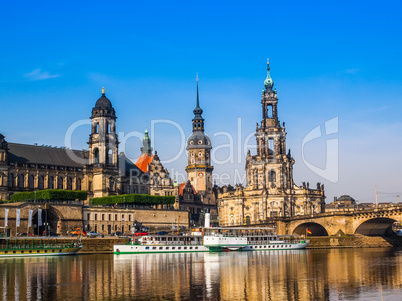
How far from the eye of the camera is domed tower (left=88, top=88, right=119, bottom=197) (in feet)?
Answer: 398

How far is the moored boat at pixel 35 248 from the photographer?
75250 mm

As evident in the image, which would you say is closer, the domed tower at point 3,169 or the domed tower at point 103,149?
the domed tower at point 3,169

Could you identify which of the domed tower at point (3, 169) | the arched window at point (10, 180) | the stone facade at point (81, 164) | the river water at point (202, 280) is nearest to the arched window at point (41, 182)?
the stone facade at point (81, 164)

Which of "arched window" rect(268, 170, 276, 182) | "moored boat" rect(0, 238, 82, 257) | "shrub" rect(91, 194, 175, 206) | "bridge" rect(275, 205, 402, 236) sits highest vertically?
"arched window" rect(268, 170, 276, 182)

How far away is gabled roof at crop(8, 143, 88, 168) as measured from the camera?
11525cm

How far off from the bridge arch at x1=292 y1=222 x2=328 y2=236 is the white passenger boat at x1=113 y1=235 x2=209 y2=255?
2851cm

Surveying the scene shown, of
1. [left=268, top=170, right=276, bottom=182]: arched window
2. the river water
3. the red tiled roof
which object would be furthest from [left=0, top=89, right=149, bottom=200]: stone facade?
the river water

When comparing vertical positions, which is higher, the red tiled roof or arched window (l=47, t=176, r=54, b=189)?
the red tiled roof

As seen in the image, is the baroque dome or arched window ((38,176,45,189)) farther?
the baroque dome

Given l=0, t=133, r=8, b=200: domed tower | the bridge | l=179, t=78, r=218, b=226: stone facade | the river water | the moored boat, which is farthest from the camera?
l=179, t=78, r=218, b=226: stone facade

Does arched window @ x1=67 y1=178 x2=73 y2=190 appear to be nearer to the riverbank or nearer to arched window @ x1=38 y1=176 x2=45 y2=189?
arched window @ x1=38 y1=176 x2=45 y2=189

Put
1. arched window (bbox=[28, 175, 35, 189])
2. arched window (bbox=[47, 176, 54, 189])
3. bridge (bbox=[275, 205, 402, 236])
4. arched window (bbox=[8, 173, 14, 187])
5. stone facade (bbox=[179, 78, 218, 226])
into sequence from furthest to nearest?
1. stone facade (bbox=[179, 78, 218, 226])
2. arched window (bbox=[47, 176, 54, 189])
3. arched window (bbox=[28, 175, 35, 189])
4. arched window (bbox=[8, 173, 14, 187])
5. bridge (bbox=[275, 205, 402, 236])

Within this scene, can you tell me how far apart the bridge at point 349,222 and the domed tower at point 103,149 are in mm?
34020

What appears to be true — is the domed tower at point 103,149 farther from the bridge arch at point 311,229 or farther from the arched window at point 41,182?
the bridge arch at point 311,229
